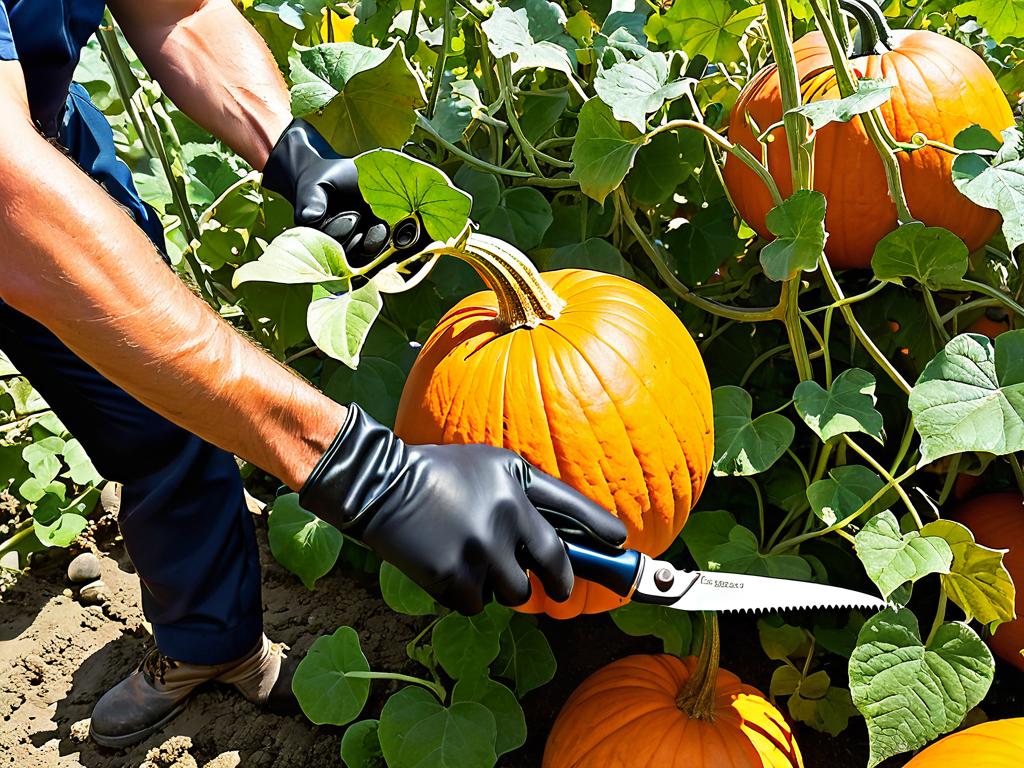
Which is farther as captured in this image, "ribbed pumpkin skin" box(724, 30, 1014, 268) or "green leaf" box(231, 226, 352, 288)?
"ribbed pumpkin skin" box(724, 30, 1014, 268)

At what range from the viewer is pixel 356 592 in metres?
1.89

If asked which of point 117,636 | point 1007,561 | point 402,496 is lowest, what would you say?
point 117,636

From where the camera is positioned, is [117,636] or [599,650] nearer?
[599,650]

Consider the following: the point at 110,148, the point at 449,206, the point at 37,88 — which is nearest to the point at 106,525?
the point at 110,148

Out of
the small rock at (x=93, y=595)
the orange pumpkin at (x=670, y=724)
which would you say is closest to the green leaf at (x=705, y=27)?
the orange pumpkin at (x=670, y=724)

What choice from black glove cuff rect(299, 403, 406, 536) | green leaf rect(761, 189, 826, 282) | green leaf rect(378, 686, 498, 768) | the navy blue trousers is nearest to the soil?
the navy blue trousers

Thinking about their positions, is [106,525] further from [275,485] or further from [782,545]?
[782,545]

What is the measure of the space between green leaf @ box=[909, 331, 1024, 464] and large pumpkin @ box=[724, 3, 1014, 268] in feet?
1.14

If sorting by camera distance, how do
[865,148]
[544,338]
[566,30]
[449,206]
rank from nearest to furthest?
1. [449,206]
2. [544,338]
3. [865,148]
4. [566,30]

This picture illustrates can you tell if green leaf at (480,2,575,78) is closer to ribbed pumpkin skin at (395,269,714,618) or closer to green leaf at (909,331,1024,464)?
ribbed pumpkin skin at (395,269,714,618)

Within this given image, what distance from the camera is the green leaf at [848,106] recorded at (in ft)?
3.52

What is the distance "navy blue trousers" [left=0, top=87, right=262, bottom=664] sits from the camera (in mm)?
1536

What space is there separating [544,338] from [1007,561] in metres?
0.83

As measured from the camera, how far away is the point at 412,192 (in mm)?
1073
